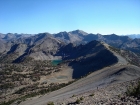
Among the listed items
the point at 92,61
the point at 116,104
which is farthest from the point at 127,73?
the point at 92,61

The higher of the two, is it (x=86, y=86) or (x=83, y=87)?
(x=86, y=86)

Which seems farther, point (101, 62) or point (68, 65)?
point (68, 65)

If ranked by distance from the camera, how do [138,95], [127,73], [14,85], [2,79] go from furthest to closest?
[2,79] → [14,85] → [127,73] → [138,95]

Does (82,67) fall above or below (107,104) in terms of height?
below

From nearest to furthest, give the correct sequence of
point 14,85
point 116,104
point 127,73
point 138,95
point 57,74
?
point 116,104 → point 138,95 → point 127,73 → point 14,85 → point 57,74

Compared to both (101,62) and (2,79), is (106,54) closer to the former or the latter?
(101,62)

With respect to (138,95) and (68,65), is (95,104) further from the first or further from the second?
(68,65)

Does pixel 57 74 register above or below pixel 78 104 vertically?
below

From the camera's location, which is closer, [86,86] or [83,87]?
[83,87]

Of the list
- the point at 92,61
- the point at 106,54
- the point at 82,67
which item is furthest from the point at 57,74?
the point at 106,54

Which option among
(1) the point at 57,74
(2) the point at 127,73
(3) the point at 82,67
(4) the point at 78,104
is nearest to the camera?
(4) the point at 78,104
